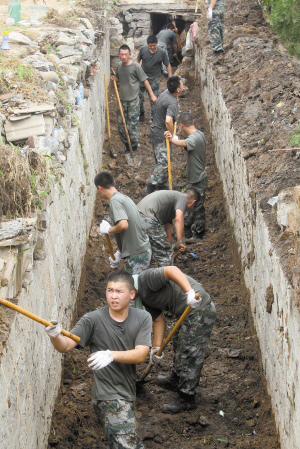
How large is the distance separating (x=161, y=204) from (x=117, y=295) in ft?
8.35

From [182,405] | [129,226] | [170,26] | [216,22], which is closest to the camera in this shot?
[182,405]

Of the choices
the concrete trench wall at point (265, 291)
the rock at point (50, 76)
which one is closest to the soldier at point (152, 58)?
the concrete trench wall at point (265, 291)

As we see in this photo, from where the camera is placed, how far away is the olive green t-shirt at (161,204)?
6.27 meters

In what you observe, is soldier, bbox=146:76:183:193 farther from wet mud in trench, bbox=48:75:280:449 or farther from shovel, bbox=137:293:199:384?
shovel, bbox=137:293:199:384

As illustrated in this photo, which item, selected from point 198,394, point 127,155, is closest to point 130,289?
point 198,394

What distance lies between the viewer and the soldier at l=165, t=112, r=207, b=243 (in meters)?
7.71

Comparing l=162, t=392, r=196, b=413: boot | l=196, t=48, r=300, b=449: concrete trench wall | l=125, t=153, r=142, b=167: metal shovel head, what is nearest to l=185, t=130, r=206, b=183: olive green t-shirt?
l=196, t=48, r=300, b=449: concrete trench wall

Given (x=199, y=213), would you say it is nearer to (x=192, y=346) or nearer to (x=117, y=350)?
(x=192, y=346)

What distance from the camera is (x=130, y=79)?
34.0 ft

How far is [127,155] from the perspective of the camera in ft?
35.4

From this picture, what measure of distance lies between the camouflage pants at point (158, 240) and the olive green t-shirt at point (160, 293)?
1.43 metres

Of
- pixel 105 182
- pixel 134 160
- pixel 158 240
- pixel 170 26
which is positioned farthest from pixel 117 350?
pixel 170 26

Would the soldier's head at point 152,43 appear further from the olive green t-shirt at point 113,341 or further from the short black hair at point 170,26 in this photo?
the olive green t-shirt at point 113,341

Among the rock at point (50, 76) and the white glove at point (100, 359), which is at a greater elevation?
the rock at point (50, 76)
